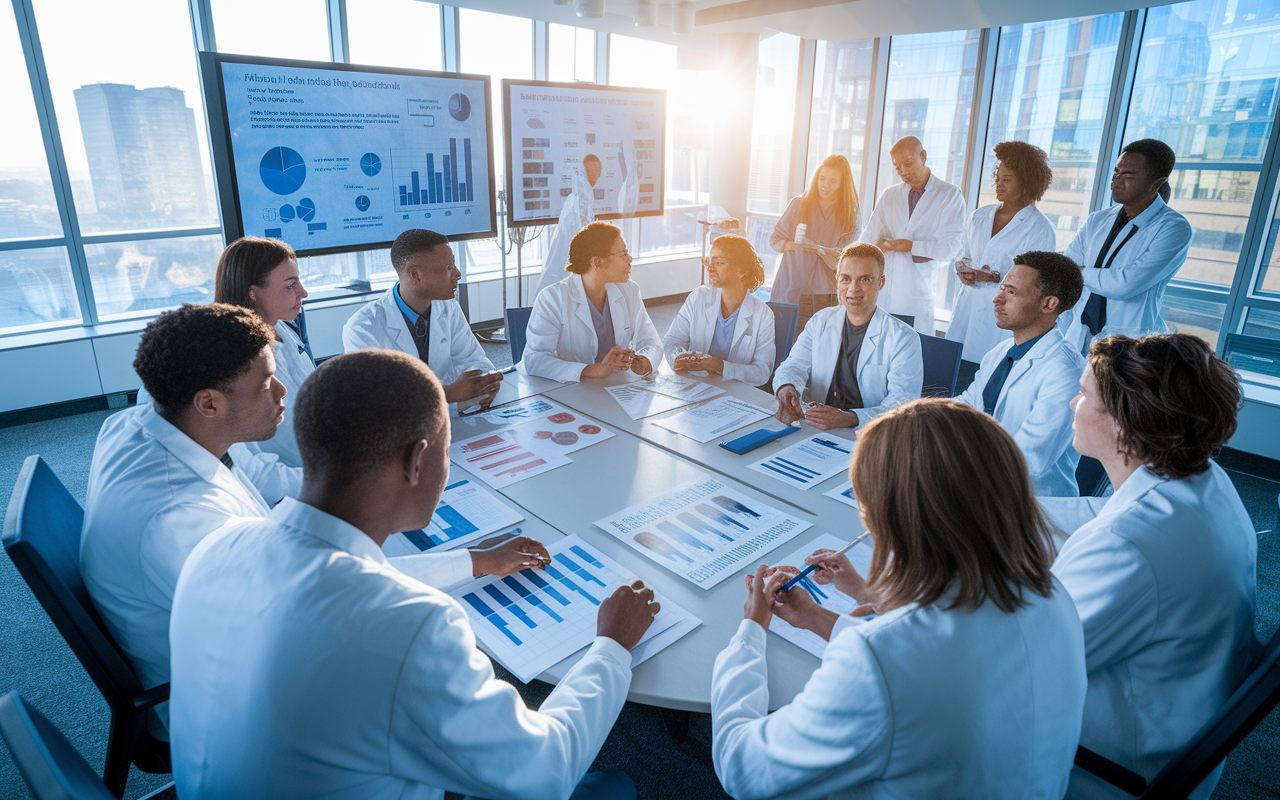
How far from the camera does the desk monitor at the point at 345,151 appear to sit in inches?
141

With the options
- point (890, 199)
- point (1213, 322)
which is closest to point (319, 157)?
point (890, 199)

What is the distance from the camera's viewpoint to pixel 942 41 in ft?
18.3

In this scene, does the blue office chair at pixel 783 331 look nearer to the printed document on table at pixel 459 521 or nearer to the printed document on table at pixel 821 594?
the printed document on table at pixel 821 594

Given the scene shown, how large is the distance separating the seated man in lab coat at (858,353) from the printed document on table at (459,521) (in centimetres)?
115

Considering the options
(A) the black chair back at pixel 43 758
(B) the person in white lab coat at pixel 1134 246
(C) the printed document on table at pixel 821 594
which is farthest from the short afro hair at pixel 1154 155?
(A) the black chair back at pixel 43 758

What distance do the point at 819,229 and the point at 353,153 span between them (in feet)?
9.38

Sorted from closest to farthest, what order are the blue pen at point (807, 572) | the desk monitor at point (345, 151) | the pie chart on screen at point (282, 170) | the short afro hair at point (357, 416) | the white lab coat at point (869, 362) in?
the short afro hair at point (357, 416)
the blue pen at point (807, 572)
the white lab coat at point (869, 362)
the desk monitor at point (345, 151)
the pie chart on screen at point (282, 170)

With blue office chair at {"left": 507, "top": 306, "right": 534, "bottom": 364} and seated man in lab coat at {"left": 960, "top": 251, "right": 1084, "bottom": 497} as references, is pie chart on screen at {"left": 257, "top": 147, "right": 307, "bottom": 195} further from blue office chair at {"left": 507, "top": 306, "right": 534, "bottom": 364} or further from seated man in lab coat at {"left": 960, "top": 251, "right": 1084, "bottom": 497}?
seated man in lab coat at {"left": 960, "top": 251, "right": 1084, "bottom": 497}

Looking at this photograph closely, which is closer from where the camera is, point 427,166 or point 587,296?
point 587,296

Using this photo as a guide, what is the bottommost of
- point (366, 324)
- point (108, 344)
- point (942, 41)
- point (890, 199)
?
point (108, 344)

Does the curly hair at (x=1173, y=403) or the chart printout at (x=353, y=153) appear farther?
the chart printout at (x=353, y=153)

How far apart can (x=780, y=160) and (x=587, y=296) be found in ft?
14.2

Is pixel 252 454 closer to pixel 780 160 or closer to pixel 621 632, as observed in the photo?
pixel 621 632

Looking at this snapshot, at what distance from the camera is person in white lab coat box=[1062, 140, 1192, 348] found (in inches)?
125
